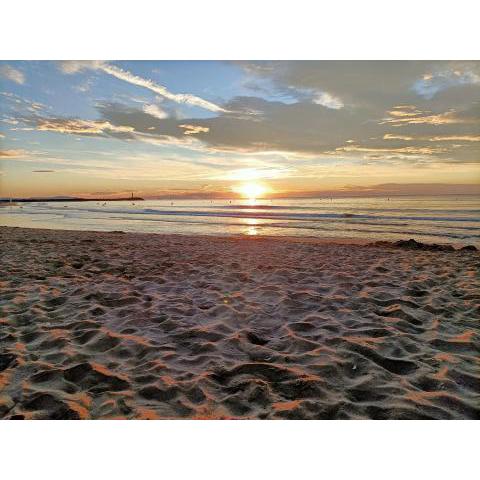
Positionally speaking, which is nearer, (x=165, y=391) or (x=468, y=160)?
(x=165, y=391)

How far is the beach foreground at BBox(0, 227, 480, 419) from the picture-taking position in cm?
244

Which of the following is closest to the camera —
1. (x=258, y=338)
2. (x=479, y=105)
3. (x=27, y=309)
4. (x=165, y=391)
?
(x=165, y=391)

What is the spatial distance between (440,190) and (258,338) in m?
15.2

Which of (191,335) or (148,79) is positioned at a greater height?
(148,79)

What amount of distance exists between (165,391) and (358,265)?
5.07 m

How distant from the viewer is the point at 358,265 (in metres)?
6.72

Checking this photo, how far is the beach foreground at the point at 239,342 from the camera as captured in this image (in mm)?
2438

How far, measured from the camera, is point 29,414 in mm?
2332

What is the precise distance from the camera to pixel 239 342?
335cm

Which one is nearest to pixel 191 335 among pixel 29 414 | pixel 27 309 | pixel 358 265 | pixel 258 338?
pixel 258 338

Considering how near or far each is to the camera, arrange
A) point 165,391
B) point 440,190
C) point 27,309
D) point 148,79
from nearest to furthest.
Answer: point 165,391 < point 27,309 < point 148,79 < point 440,190
